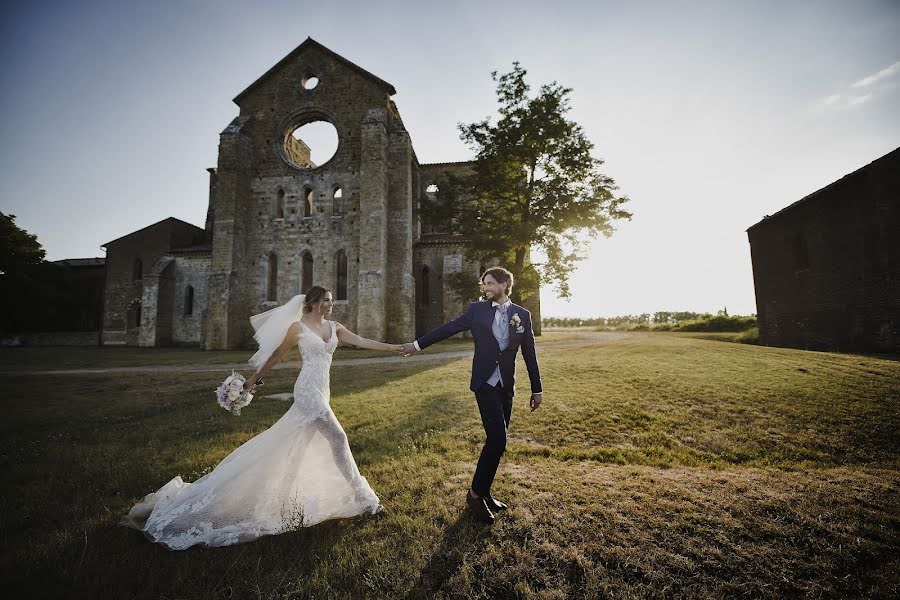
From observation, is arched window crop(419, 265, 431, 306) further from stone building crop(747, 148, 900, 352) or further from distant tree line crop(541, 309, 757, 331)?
stone building crop(747, 148, 900, 352)

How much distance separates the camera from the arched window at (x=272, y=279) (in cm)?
2150

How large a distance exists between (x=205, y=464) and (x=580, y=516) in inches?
Answer: 181

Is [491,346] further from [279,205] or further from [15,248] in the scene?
[15,248]

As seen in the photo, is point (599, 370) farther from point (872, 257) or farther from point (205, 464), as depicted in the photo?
point (872, 257)

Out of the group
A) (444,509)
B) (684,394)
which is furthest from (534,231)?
(444,509)

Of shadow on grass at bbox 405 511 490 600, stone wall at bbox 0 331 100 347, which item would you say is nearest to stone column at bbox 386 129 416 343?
shadow on grass at bbox 405 511 490 600

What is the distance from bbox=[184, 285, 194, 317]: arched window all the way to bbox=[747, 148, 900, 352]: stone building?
3551 centimetres

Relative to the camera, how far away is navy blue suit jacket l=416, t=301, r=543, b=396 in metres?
3.46

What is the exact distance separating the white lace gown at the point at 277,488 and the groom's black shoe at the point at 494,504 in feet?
3.60

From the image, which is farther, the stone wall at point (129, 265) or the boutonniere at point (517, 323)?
the stone wall at point (129, 265)

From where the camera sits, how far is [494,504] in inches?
136

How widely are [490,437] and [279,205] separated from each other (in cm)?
2271

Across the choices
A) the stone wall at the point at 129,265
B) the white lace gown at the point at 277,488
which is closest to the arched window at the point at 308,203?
the stone wall at the point at 129,265

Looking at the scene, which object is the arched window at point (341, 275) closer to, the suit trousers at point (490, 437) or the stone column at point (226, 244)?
the stone column at point (226, 244)
